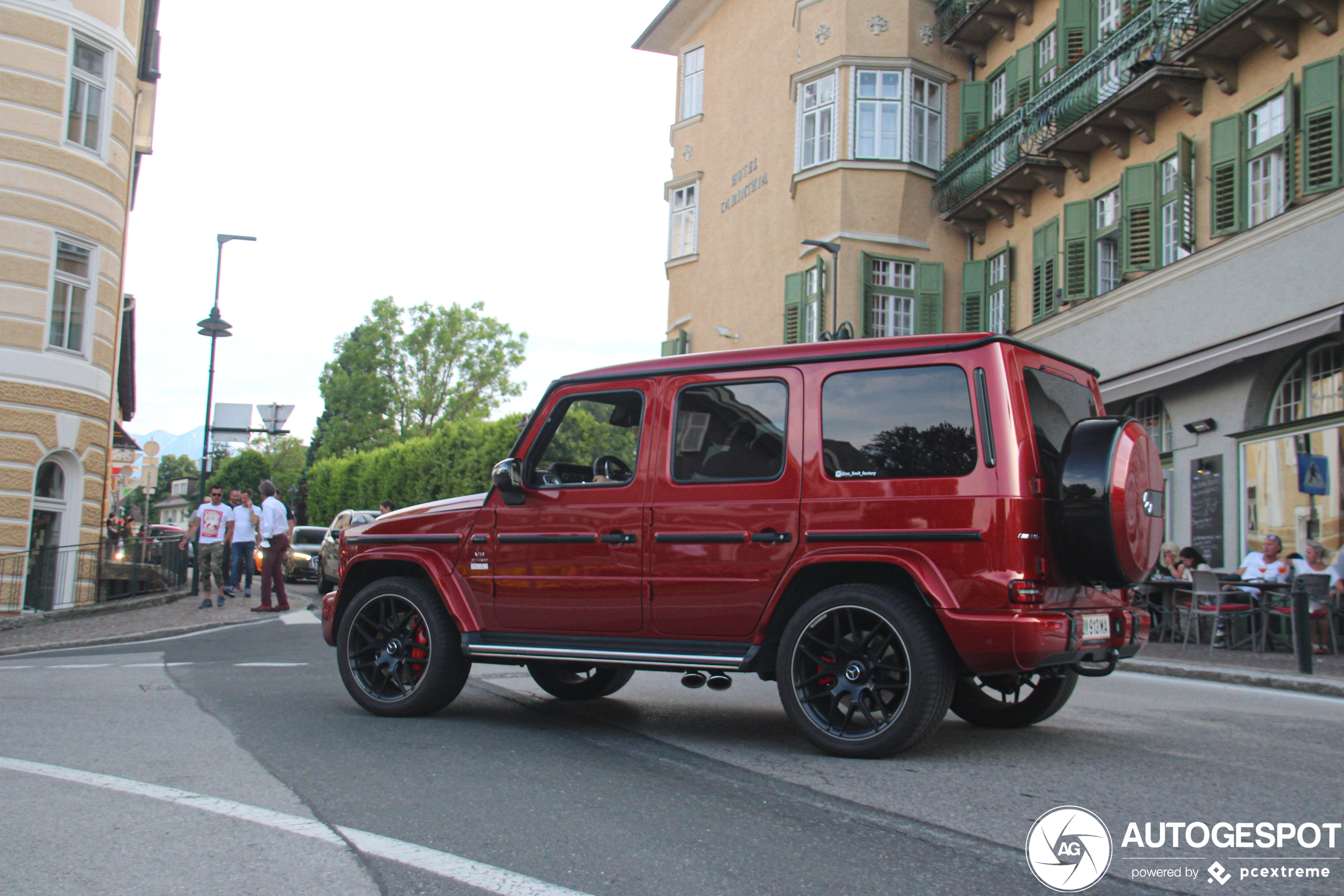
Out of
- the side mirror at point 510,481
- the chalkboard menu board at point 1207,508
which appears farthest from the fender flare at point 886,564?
the chalkboard menu board at point 1207,508

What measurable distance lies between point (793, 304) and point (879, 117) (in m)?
4.61

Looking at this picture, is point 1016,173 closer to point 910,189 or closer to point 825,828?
point 910,189

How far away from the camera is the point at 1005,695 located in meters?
6.89

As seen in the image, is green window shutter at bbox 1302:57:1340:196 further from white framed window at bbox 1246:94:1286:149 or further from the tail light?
the tail light

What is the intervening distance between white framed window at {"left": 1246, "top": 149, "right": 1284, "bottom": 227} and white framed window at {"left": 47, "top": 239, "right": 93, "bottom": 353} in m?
17.9

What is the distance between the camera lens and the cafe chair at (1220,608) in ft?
49.0

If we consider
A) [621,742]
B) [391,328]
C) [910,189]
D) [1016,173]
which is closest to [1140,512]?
[621,742]

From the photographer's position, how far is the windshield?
5844mm

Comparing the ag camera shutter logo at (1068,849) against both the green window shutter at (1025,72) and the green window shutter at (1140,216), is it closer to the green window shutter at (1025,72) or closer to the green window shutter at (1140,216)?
the green window shutter at (1140,216)

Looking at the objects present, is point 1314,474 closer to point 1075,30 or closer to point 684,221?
point 1075,30

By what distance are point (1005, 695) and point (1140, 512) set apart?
158 centimetres

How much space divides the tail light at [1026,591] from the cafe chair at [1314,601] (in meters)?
9.05

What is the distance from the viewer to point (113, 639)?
15117mm

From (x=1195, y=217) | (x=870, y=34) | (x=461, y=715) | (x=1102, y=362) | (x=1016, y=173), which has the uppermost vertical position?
(x=870, y=34)
